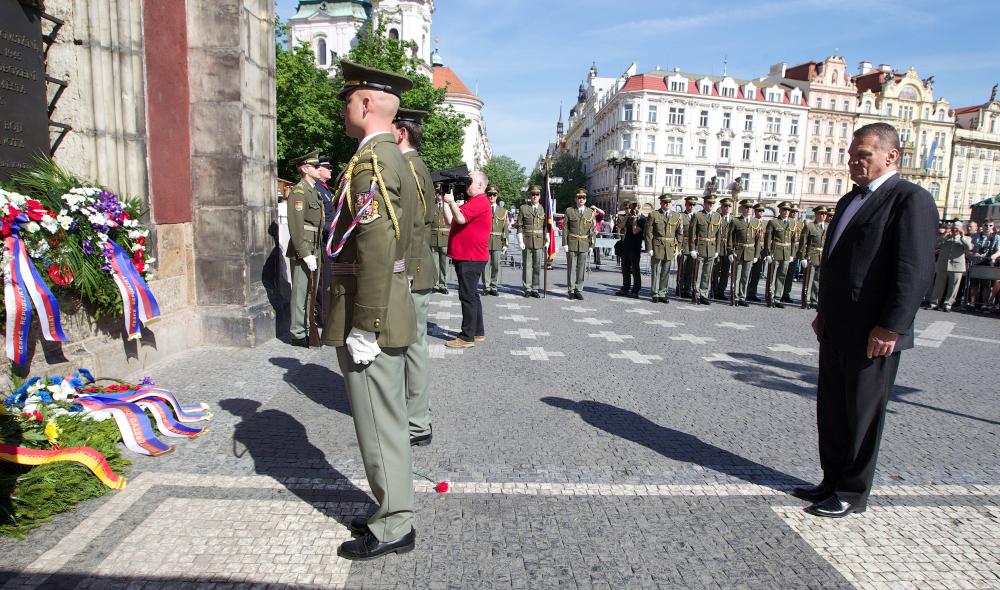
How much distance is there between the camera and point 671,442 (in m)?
4.38

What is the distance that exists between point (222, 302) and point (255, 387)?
5.98 ft

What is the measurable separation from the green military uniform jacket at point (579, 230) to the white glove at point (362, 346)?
32.3 ft

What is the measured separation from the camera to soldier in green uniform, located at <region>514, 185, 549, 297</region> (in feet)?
41.2

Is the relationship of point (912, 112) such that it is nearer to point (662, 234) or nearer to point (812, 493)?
point (662, 234)

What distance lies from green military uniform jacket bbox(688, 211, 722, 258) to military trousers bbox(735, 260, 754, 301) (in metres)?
0.58

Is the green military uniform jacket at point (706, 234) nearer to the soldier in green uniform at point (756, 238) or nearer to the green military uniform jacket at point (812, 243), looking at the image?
the soldier in green uniform at point (756, 238)

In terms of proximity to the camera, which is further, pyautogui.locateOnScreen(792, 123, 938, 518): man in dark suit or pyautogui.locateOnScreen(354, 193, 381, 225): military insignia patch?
pyautogui.locateOnScreen(792, 123, 938, 518): man in dark suit

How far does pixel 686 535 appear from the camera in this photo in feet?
10.00

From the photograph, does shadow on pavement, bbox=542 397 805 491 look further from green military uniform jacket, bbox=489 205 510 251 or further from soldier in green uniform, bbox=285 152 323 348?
green military uniform jacket, bbox=489 205 510 251

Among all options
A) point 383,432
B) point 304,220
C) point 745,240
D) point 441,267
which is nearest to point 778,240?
point 745,240

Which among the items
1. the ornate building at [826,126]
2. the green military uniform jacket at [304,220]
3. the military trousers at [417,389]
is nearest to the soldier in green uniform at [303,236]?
the green military uniform jacket at [304,220]

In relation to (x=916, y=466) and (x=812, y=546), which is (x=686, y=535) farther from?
(x=916, y=466)

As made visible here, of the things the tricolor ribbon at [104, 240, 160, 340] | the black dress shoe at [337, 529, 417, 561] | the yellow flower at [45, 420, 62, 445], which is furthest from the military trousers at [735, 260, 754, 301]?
the yellow flower at [45, 420, 62, 445]

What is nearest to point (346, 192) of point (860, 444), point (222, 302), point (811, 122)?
point (860, 444)
